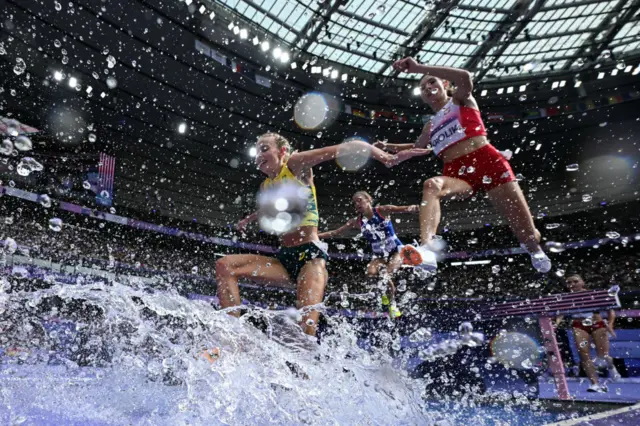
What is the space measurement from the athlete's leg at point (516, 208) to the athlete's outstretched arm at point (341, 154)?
0.82m

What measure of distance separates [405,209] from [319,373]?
3597mm

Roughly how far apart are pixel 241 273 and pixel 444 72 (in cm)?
240

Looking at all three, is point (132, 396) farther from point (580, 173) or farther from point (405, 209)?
point (580, 173)

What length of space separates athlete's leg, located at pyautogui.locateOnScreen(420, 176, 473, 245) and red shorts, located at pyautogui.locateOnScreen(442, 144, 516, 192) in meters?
0.10

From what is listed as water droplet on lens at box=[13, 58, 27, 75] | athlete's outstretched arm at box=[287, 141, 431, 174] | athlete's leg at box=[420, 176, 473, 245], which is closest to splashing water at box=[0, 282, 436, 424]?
athlete's leg at box=[420, 176, 473, 245]

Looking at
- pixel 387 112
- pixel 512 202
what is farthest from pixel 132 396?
pixel 387 112

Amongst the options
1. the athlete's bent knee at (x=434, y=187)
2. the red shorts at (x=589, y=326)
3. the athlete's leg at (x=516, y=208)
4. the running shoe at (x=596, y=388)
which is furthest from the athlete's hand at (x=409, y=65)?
the red shorts at (x=589, y=326)

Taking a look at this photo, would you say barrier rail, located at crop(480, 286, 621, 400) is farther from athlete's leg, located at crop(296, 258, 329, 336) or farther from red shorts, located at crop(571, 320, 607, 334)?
athlete's leg, located at crop(296, 258, 329, 336)

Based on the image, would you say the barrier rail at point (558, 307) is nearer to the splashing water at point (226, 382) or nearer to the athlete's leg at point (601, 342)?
the athlete's leg at point (601, 342)

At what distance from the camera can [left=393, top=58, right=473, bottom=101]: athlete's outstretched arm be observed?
3.47 metres

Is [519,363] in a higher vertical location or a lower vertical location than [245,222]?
lower

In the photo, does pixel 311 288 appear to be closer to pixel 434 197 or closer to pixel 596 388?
pixel 434 197

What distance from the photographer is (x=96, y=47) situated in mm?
18062

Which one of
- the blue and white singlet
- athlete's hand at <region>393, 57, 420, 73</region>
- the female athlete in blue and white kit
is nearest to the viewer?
athlete's hand at <region>393, 57, 420, 73</region>
